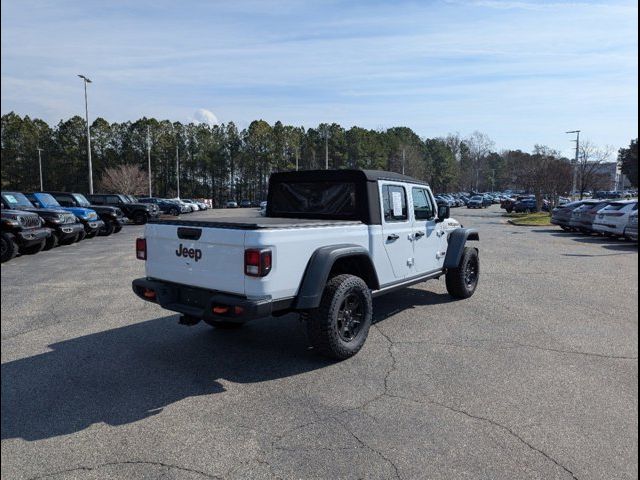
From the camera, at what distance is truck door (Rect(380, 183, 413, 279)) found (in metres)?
5.76

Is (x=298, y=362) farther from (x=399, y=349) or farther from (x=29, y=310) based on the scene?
(x=29, y=310)

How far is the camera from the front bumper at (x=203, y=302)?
13.5ft

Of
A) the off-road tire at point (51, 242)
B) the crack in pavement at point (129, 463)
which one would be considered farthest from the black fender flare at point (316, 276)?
the off-road tire at point (51, 242)

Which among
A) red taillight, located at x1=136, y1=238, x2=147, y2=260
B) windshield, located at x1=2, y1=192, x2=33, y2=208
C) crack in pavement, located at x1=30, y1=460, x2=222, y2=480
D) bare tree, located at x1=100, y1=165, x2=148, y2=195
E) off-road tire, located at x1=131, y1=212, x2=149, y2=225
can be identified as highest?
bare tree, located at x1=100, y1=165, x2=148, y2=195

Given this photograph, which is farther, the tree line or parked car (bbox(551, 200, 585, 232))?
the tree line

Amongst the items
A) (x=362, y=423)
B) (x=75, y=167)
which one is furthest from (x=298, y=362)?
(x=75, y=167)

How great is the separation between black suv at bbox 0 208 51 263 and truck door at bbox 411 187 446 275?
9008mm

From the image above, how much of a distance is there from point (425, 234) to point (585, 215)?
1590 centimetres

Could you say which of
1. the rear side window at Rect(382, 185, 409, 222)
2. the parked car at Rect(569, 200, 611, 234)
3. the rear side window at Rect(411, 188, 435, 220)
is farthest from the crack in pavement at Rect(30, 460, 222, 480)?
the parked car at Rect(569, 200, 611, 234)

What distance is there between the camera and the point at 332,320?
468 centimetres

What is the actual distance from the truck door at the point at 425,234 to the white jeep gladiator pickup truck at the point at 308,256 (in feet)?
0.05

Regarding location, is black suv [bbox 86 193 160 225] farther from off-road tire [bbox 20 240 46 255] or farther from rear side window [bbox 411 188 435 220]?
rear side window [bbox 411 188 435 220]

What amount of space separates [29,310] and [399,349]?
5028 millimetres

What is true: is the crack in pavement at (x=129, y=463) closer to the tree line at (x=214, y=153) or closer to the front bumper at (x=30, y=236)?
the front bumper at (x=30, y=236)
